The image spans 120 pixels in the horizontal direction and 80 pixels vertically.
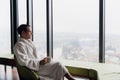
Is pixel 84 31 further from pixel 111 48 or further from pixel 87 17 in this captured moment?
pixel 111 48

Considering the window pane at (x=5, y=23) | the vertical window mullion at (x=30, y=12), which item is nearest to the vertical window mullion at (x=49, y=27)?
the vertical window mullion at (x=30, y=12)

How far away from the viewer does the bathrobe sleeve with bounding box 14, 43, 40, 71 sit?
8.74 ft

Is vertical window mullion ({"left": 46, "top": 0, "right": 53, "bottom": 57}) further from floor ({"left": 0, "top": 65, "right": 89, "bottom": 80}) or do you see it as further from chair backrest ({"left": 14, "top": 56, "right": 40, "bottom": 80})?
chair backrest ({"left": 14, "top": 56, "right": 40, "bottom": 80})

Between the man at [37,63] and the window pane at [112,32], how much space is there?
1.08 m

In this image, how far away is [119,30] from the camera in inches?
134

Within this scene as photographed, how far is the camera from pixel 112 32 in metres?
3.46

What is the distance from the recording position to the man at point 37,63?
266cm

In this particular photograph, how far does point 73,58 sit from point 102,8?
0.96 meters

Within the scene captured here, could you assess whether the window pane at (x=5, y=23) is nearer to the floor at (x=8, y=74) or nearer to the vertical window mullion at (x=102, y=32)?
the floor at (x=8, y=74)

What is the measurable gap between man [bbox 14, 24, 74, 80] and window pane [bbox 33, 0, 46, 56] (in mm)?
1401

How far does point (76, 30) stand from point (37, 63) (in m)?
1.30

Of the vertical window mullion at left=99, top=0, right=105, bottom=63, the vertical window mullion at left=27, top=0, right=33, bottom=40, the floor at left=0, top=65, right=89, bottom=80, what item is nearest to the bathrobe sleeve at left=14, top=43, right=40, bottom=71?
the vertical window mullion at left=99, top=0, right=105, bottom=63

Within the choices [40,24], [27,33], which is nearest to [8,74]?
[40,24]

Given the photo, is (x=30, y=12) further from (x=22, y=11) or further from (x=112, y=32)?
(x=112, y=32)
